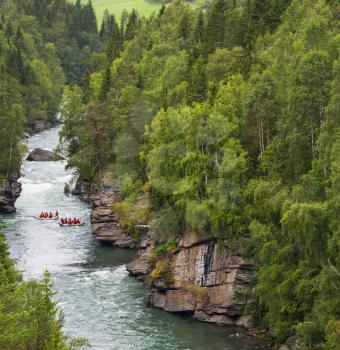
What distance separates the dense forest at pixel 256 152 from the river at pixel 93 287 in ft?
17.1

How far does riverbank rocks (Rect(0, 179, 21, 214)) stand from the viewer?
117750mm

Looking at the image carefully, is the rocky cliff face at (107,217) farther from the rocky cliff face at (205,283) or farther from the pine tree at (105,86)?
the pine tree at (105,86)

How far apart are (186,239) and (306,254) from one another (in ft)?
62.1

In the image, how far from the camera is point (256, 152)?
84.1m

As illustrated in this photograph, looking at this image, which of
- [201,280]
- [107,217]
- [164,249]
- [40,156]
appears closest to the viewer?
[201,280]

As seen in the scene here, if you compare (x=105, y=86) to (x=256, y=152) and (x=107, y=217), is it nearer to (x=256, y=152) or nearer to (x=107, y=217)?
(x=107, y=217)

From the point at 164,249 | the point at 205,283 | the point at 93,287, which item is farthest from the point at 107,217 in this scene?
the point at 205,283

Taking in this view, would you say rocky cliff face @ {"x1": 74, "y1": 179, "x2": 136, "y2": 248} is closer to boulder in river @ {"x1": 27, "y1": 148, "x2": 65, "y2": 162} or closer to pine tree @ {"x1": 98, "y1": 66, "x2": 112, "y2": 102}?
pine tree @ {"x1": 98, "y1": 66, "x2": 112, "y2": 102}

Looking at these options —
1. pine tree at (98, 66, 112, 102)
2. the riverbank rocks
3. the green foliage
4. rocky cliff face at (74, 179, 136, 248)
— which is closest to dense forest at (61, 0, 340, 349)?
the green foliage

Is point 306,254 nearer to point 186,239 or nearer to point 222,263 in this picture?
point 222,263

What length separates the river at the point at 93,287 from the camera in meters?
72.6

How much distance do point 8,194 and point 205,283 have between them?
48.9 m

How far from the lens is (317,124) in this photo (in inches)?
2899

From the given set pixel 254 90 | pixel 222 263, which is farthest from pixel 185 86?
pixel 222 263
